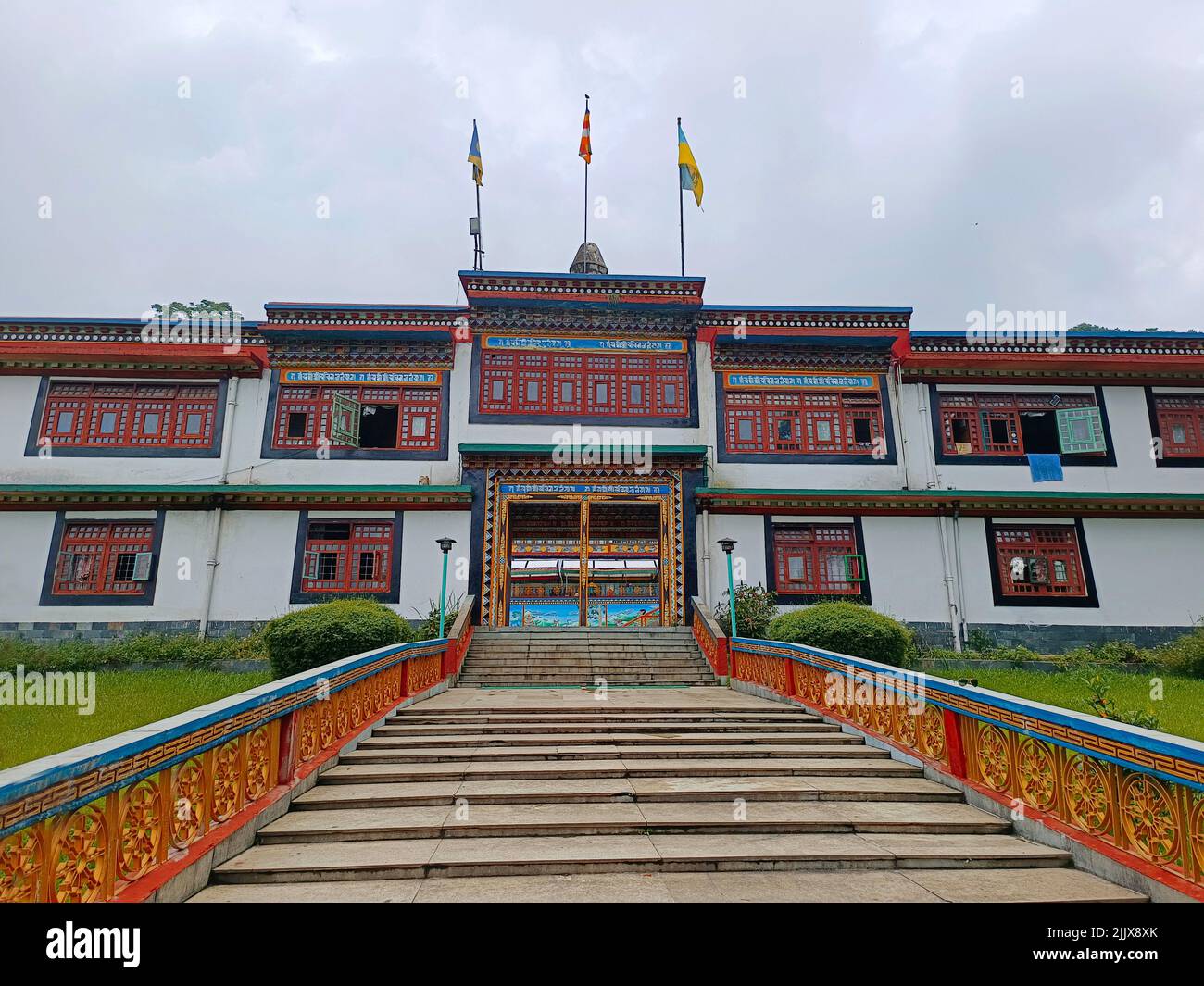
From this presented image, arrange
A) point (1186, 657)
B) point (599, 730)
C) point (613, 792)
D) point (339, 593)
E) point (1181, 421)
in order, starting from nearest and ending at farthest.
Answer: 1. point (613, 792)
2. point (599, 730)
3. point (1186, 657)
4. point (339, 593)
5. point (1181, 421)

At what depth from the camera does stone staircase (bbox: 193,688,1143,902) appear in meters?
4.44

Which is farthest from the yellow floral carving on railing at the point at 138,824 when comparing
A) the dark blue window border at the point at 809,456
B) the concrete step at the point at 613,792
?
the dark blue window border at the point at 809,456

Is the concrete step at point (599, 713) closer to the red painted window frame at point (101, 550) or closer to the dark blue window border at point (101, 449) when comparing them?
the red painted window frame at point (101, 550)

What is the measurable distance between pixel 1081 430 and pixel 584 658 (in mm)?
13975

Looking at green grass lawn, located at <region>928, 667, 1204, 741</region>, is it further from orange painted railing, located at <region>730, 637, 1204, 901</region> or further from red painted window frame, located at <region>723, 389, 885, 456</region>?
red painted window frame, located at <region>723, 389, 885, 456</region>

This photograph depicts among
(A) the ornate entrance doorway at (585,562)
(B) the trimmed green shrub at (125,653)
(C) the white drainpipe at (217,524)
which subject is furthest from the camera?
(A) the ornate entrance doorway at (585,562)

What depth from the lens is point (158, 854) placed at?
400 cm

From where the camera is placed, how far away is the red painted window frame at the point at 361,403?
1734 centimetres

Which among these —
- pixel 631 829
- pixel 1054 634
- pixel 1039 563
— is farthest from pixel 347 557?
pixel 1054 634

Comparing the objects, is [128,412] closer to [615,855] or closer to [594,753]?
[594,753]

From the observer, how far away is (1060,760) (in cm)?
516

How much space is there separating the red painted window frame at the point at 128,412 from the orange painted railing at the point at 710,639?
1268 cm
